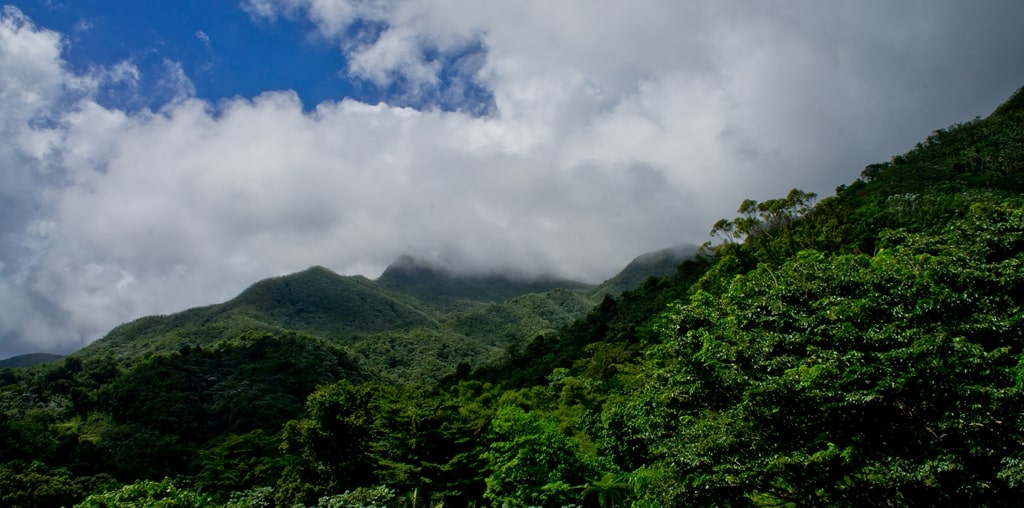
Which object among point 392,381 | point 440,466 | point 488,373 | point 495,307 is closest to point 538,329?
point 495,307

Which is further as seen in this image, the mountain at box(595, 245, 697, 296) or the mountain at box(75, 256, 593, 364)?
the mountain at box(595, 245, 697, 296)

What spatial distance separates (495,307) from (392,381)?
193 feet

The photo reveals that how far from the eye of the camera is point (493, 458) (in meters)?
19.0

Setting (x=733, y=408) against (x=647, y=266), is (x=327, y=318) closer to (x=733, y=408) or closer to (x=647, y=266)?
(x=647, y=266)

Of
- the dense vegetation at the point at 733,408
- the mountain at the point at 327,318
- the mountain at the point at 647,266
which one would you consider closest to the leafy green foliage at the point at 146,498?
the dense vegetation at the point at 733,408

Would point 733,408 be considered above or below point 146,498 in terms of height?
below

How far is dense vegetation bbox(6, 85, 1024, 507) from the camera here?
927 cm

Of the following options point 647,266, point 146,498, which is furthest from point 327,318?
point 146,498

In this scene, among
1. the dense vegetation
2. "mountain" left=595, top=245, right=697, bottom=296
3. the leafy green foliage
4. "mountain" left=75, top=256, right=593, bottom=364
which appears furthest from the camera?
"mountain" left=595, top=245, right=697, bottom=296

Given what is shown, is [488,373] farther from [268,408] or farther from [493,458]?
[493,458]

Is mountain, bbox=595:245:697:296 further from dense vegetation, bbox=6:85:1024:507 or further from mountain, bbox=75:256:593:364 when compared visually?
dense vegetation, bbox=6:85:1024:507

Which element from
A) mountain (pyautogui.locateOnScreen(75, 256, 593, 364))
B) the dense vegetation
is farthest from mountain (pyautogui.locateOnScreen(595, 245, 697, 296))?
the dense vegetation

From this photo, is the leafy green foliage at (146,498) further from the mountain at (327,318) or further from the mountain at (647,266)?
the mountain at (647,266)

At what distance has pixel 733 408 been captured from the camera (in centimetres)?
1165
